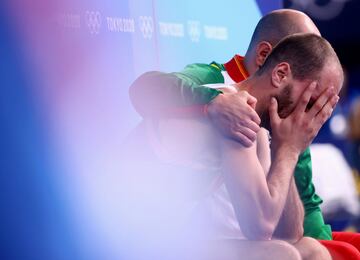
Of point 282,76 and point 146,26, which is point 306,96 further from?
point 146,26

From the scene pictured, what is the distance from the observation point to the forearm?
83.9 inches

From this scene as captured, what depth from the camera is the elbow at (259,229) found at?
1.83 m

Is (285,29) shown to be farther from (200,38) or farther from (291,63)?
(291,63)

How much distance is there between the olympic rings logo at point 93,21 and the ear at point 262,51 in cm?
49

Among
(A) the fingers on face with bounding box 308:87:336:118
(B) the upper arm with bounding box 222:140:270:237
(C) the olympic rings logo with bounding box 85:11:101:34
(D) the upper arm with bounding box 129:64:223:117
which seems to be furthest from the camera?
(C) the olympic rings logo with bounding box 85:11:101:34

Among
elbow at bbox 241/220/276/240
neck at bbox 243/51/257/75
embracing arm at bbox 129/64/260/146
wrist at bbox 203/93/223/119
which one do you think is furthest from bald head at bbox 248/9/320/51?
elbow at bbox 241/220/276/240

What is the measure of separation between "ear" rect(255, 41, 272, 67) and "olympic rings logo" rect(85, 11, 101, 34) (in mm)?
490

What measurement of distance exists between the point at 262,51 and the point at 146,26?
0.37m

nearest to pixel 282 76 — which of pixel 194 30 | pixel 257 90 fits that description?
pixel 257 90

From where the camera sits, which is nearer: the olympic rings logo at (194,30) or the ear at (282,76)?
the ear at (282,76)

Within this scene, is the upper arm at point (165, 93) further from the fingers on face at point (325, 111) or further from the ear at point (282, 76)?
the fingers on face at point (325, 111)

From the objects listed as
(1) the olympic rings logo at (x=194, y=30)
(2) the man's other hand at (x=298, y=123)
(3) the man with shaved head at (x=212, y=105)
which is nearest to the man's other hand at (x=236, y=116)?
(3) the man with shaved head at (x=212, y=105)

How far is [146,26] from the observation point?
2.60 meters

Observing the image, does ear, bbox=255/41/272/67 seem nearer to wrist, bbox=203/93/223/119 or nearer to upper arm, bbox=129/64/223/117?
upper arm, bbox=129/64/223/117
